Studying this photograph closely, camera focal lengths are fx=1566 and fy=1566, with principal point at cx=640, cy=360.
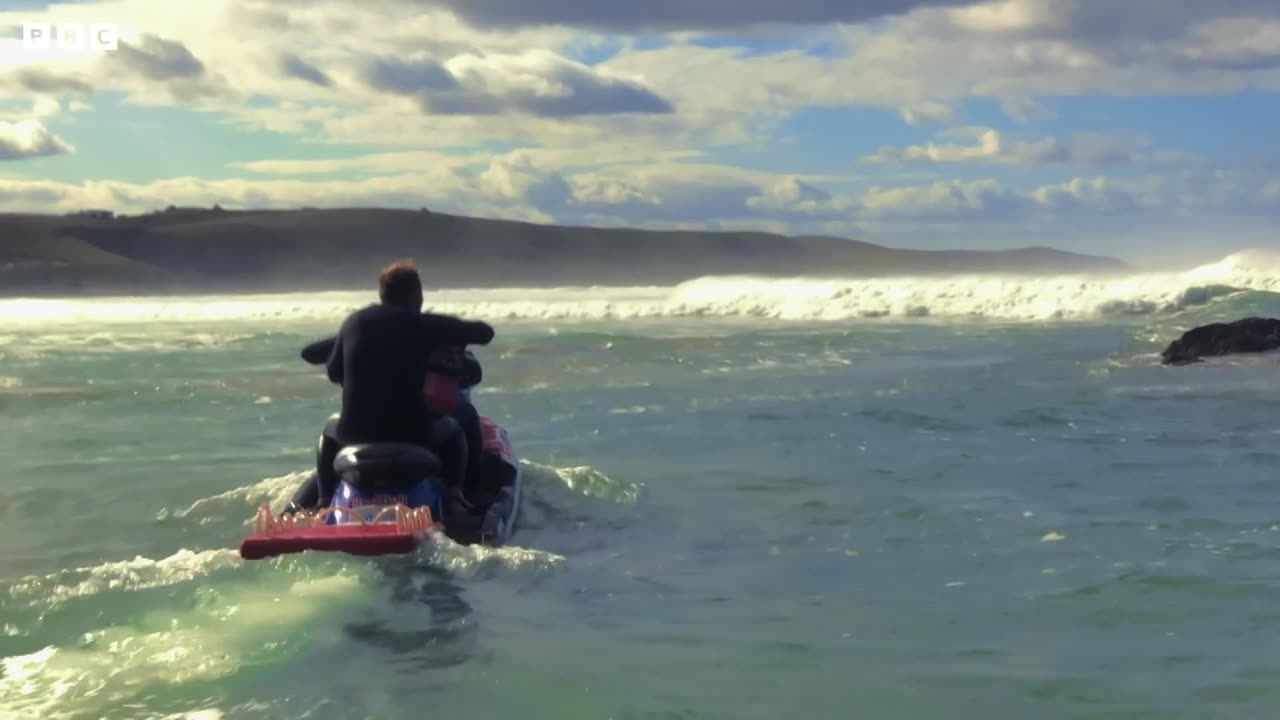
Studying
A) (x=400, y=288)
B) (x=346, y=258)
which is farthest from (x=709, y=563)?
(x=346, y=258)

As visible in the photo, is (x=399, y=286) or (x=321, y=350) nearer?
(x=399, y=286)

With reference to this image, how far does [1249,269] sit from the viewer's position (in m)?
48.2

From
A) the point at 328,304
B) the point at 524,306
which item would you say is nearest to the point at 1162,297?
the point at 524,306

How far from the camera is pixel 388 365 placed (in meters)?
8.13

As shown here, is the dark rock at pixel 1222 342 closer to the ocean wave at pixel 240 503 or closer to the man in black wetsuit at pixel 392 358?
the ocean wave at pixel 240 503

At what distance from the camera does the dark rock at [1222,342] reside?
21438 mm

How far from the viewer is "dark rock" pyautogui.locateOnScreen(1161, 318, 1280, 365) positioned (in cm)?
2144

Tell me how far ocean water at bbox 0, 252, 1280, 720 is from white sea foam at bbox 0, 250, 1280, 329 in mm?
20931

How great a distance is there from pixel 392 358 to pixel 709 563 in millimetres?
2099

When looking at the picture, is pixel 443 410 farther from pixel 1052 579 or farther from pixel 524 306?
pixel 524 306

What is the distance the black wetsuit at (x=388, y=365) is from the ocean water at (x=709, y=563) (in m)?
0.78

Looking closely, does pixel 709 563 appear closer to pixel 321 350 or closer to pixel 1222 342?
pixel 321 350

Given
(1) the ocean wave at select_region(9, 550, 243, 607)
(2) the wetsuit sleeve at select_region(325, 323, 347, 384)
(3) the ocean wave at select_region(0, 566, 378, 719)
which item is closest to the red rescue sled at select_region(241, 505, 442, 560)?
(3) the ocean wave at select_region(0, 566, 378, 719)

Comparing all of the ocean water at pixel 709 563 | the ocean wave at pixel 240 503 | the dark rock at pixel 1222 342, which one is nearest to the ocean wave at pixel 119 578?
the ocean water at pixel 709 563
